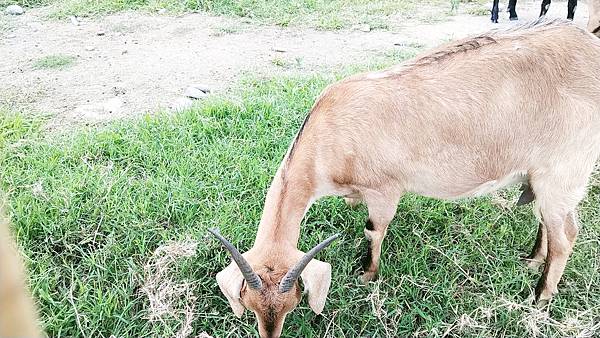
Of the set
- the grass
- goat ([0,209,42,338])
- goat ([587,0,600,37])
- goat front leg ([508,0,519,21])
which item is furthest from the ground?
goat front leg ([508,0,519,21])

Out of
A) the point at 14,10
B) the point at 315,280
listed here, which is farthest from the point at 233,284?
the point at 14,10

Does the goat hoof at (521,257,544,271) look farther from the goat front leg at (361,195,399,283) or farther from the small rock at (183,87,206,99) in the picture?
the small rock at (183,87,206,99)

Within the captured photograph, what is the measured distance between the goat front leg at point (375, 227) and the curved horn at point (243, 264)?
96 centimetres

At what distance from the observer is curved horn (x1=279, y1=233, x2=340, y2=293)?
2485 millimetres

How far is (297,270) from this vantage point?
8.23 ft

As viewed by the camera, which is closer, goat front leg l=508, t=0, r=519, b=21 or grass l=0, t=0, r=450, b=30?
grass l=0, t=0, r=450, b=30

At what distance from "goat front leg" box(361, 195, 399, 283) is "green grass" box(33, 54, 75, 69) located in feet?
13.4

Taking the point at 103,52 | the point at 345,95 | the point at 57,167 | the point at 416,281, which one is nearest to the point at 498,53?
the point at 345,95

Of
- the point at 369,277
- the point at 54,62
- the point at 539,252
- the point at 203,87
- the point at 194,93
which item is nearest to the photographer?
the point at 369,277

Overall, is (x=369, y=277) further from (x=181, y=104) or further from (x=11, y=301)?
(x=11, y=301)

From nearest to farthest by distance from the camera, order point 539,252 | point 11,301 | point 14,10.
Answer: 1. point 11,301
2. point 539,252
3. point 14,10

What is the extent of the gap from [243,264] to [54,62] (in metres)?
4.54

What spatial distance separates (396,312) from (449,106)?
1155 mm

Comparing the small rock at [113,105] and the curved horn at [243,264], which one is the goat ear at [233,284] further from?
the small rock at [113,105]
